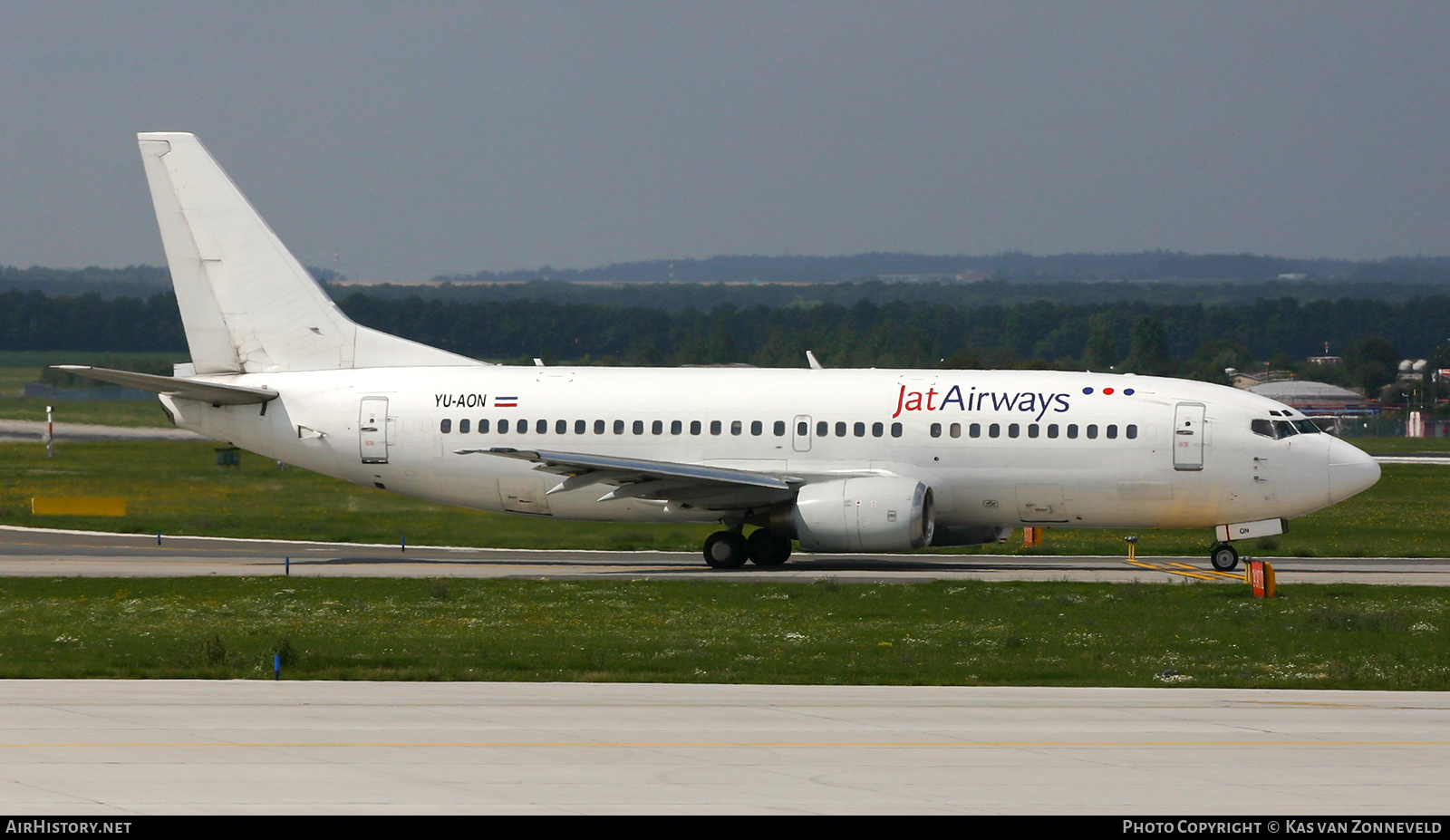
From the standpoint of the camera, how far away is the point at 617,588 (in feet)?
98.2

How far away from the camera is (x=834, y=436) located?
114 feet

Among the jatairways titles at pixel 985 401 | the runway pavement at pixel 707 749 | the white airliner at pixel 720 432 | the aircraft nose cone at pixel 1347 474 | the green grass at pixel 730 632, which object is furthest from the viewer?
the jatairways titles at pixel 985 401

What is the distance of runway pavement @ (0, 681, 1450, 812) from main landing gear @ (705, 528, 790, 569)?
46.4ft

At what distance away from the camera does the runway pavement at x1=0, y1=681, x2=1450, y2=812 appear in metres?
13.8

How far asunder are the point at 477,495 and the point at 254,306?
6685 millimetres

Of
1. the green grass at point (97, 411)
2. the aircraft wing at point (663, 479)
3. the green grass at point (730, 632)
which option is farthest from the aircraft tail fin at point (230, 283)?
the green grass at point (97, 411)

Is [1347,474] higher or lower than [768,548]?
higher

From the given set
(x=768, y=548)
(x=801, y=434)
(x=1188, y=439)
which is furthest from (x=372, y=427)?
(x=1188, y=439)

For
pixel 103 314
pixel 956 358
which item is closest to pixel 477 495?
pixel 956 358

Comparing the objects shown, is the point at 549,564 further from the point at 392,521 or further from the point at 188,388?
the point at 188,388

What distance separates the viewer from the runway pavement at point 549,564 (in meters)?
32.6

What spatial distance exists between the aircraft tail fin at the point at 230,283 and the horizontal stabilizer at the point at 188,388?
122 cm

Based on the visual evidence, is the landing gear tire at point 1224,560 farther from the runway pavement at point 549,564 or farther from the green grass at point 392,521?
the green grass at point 392,521

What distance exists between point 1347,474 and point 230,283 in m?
24.4
